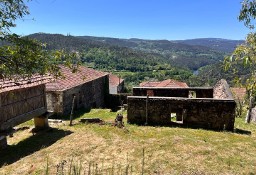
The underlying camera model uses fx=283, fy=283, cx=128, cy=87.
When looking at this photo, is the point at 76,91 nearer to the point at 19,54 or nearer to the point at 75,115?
the point at 75,115

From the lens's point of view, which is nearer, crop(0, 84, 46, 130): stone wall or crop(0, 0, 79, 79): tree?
crop(0, 0, 79, 79): tree

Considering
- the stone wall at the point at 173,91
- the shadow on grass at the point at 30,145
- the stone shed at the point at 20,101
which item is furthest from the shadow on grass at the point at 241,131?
the stone shed at the point at 20,101

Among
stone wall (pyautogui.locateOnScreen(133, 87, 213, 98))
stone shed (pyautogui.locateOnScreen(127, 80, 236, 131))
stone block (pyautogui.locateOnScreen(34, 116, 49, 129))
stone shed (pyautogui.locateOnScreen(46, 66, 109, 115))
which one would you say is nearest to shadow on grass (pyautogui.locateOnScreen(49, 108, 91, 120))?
stone shed (pyautogui.locateOnScreen(46, 66, 109, 115))

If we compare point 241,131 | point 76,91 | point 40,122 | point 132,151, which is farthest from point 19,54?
point 76,91

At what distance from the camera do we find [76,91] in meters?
23.1

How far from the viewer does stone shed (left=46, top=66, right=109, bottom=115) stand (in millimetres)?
20828

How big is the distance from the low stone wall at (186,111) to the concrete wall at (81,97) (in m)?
6.72

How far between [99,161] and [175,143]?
3565 mm

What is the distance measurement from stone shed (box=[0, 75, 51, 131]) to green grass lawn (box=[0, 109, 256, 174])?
1249 millimetres

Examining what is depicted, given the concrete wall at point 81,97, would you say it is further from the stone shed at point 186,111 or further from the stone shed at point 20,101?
the stone shed at point 186,111

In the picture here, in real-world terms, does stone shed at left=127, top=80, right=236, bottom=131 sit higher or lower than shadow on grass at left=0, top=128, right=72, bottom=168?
higher

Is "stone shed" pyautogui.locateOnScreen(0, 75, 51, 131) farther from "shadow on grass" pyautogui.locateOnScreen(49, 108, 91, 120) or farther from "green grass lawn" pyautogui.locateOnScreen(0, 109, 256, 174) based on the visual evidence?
"shadow on grass" pyautogui.locateOnScreen(49, 108, 91, 120)

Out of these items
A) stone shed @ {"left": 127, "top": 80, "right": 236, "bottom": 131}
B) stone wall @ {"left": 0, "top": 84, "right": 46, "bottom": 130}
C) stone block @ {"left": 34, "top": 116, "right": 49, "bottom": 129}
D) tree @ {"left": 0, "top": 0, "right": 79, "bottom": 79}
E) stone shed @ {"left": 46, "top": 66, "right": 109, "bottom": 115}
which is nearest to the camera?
tree @ {"left": 0, "top": 0, "right": 79, "bottom": 79}

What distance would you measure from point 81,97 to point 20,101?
10.1 metres
